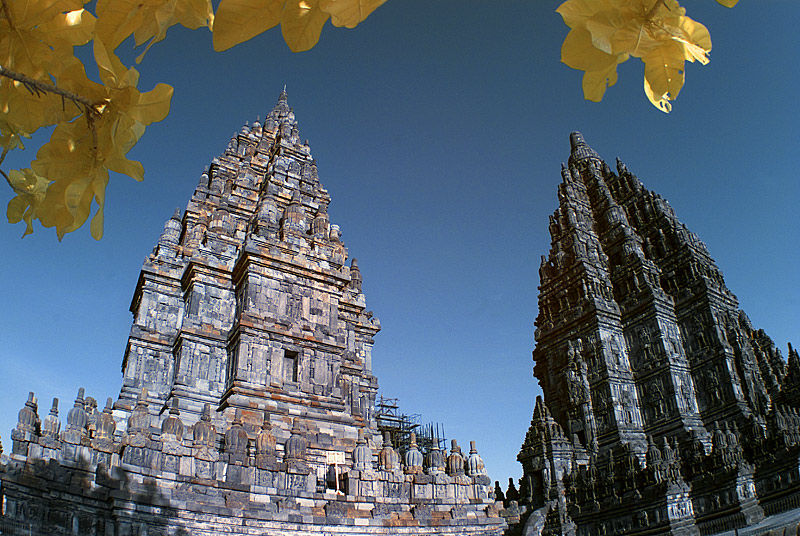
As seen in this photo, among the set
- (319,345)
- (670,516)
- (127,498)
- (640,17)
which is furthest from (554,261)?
(640,17)

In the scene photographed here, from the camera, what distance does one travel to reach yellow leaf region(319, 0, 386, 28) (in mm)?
1244

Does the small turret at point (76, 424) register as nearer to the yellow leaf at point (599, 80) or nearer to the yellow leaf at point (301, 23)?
the yellow leaf at point (301, 23)

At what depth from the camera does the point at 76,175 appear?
1.63 meters

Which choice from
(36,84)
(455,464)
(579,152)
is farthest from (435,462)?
(579,152)

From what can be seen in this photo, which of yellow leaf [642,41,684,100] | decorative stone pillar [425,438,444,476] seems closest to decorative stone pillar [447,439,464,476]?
decorative stone pillar [425,438,444,476]

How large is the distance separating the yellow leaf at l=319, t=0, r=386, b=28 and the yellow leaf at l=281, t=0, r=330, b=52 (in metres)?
0.06

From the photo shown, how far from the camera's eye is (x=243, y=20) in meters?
1.31

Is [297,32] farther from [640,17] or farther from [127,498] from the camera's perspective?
[127,498]

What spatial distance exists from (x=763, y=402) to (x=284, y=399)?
27147 millimetres

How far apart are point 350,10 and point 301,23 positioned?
14 centimetres

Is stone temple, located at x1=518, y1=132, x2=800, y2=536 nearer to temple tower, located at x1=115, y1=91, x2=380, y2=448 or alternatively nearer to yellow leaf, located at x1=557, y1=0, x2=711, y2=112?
temple tower, located at x1=115, y1=91, x2=380, y2=448

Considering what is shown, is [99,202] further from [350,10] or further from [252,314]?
[252,314]

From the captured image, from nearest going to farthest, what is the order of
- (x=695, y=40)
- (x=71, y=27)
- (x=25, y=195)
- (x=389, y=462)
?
(x=695, y=40) → (x=71, y=27) → (x=25, y=195) → (x=389, y=462)

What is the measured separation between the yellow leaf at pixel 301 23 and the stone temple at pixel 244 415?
10688 mm
